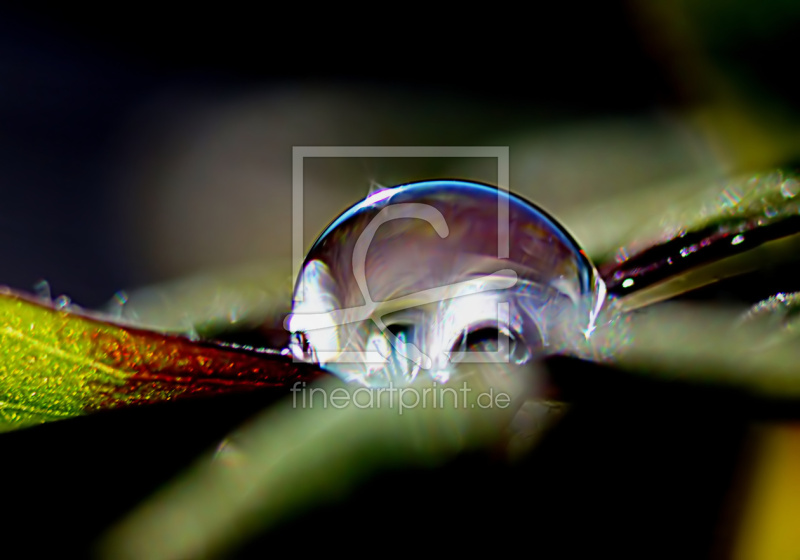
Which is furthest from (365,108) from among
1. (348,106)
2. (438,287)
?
(438,287)

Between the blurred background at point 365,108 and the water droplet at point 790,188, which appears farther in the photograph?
the blurred background at point 365,108

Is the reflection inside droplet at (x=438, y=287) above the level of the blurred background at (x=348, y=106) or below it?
below

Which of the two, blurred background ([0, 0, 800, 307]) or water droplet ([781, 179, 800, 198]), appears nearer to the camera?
water droplet ([781, 179, 800, 198])

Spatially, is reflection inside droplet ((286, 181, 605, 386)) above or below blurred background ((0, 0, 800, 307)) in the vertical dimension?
below

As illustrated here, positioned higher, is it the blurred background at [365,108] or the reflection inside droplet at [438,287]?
the blurred background at [365,108]

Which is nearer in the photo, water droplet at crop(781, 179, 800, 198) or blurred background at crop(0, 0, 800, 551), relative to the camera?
water droplet at crop(781, 179, 800, 198)

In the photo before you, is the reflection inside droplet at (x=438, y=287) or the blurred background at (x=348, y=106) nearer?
the reflection inside droplet at (x=438, y=287)
